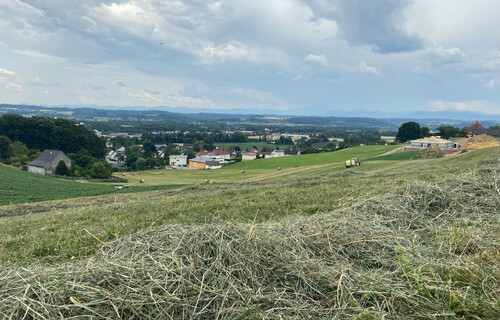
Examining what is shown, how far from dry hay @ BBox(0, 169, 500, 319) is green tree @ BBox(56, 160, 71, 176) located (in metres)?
62.0

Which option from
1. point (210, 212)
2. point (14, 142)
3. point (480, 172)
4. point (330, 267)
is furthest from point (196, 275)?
point (14, 142)

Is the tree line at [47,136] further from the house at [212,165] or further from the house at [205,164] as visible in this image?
the house at [212,165]

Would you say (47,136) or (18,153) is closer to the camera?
(18,153)

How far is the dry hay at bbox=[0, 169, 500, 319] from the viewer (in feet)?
8.44

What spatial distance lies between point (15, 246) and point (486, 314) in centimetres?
746

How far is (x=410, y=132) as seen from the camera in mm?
82375

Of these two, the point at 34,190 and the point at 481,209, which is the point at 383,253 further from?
the point at 34,190

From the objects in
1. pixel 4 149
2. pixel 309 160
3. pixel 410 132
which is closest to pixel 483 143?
pixel 309 160

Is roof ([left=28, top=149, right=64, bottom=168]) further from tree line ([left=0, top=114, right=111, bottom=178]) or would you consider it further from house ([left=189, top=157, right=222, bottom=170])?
house ([left=189, top=157, right=222, bottom=170])

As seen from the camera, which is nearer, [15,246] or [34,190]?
[15,246]

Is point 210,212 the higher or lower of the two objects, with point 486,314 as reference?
lower

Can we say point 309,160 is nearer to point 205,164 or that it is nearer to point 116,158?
point 205,164

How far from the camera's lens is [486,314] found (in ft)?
8.03

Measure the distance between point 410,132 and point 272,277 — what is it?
297 feet
